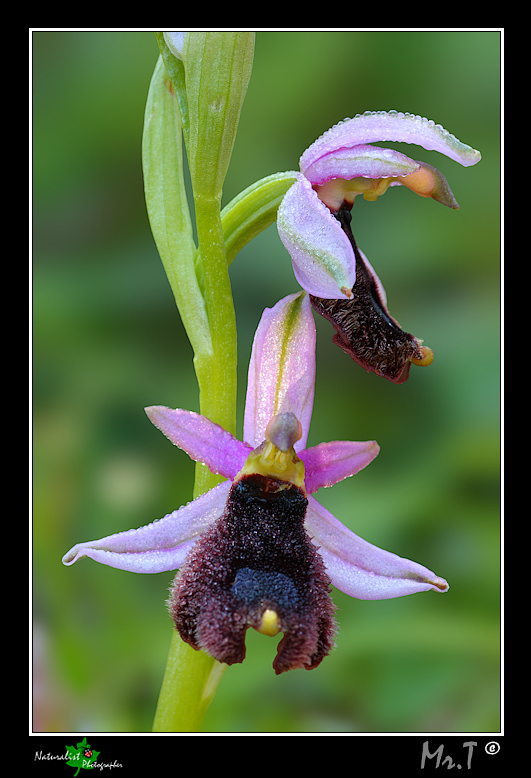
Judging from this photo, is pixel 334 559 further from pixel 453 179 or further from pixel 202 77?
pixel 453 179

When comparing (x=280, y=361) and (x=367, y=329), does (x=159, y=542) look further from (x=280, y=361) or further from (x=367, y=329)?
(x=367, y=329)

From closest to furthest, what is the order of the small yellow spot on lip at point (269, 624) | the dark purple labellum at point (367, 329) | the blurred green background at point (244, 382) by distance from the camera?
the small yellow spot on lip at point (269, 624) → the dark purple labellum at point (367, 329) → the blurred green background at point (244, 382)

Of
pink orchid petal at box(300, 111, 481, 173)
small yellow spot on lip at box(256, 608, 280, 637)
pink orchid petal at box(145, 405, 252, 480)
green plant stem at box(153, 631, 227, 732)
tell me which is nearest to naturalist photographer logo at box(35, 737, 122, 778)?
green plant stem at box(153, 631, 227, 732)

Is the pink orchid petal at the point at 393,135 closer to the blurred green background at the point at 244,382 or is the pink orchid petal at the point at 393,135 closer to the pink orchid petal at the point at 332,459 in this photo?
the pink orchid petal at the point at 332,459

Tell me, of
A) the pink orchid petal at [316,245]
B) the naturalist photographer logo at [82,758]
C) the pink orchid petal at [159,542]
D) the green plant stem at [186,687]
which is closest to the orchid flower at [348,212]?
the pink orchid petal at [316,245]

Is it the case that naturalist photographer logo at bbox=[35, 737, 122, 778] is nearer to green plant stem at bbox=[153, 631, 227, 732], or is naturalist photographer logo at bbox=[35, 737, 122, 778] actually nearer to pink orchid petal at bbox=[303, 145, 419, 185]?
green plant stem at bbox=[153, 631, 227, 732]

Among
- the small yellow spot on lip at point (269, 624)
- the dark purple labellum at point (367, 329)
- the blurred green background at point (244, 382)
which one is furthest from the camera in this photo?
the blurred green background at point (244, 382)
